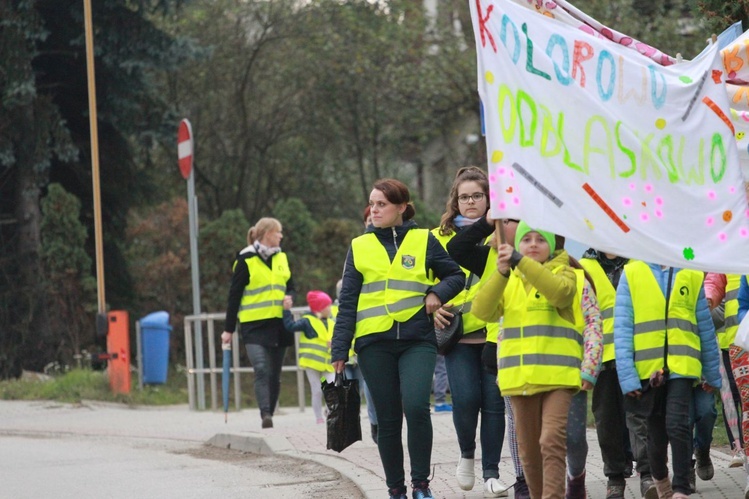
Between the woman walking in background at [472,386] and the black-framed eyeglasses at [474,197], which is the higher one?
the black-framed eyeglasses at [474,197]

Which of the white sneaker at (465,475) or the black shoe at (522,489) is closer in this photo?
the black shoe at (522,489)

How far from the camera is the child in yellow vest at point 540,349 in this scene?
22.1ft

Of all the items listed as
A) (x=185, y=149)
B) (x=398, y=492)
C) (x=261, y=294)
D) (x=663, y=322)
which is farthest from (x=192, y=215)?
(x=663, y=322)

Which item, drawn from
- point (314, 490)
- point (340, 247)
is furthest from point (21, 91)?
point (314, 490)

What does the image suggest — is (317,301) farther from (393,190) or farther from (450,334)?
(393,190)

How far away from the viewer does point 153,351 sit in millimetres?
20625

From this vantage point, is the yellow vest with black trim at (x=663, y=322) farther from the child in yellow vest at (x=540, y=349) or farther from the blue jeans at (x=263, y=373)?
the blue jeans at (x=263, y=373)

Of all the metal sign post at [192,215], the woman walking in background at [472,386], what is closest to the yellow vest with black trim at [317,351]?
the metal sign post at [192,215]

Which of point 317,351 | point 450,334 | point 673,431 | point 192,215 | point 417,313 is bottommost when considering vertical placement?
point 673,431

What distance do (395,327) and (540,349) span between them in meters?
1.31

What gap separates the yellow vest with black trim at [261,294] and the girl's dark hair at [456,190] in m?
5.01

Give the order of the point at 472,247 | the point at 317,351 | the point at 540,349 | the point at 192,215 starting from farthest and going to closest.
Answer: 1. the point at 192,215
2. the point at 317,351
3. the point at 472,247
4. the point at 540,349

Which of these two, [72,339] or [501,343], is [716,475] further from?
[72,339]

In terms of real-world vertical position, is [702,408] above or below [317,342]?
below
